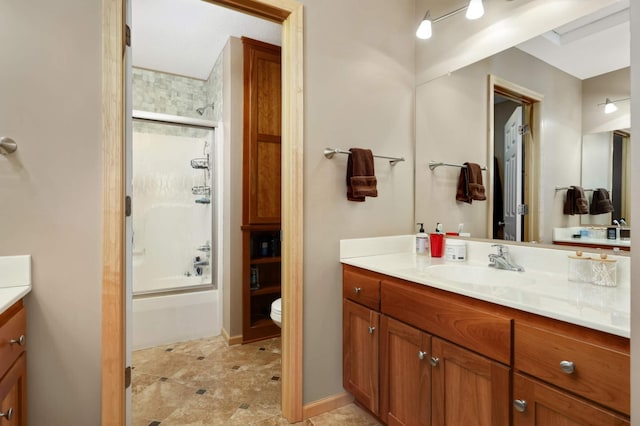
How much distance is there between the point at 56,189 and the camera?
48.3 inches

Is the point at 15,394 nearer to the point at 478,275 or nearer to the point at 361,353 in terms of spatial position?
the point at 361,353

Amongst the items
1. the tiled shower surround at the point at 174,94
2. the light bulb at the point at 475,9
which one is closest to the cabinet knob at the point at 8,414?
the light bulb at the point at 475,9

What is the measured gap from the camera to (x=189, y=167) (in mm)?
3223

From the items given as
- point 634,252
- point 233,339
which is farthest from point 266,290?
point 634,252

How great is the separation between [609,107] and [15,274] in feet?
8.07

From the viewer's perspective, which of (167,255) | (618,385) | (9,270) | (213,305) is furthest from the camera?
(167,255)

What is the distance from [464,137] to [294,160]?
1.07 meters

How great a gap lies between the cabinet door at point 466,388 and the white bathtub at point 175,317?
2137mm

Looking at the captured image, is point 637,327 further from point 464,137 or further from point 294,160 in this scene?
point 464,137

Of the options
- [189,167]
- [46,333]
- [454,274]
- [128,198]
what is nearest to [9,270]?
[46,333]

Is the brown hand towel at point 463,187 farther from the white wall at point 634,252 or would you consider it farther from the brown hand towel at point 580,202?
the white wall at point 634,252

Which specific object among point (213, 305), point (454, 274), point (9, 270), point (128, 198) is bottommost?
point (213, 305)

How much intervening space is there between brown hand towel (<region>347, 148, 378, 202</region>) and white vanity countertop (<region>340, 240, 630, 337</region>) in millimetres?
388

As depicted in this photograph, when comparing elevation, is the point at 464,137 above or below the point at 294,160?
above
